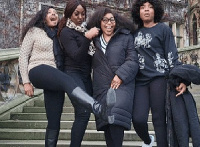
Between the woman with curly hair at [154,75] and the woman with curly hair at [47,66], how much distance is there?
67cm

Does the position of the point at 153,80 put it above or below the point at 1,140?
above

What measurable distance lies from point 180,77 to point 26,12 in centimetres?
996

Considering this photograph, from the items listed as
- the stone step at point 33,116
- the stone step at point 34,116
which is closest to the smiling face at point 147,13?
the stone step at point 34,116

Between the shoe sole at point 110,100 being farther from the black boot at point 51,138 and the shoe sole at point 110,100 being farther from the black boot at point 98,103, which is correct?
the black boot at point 51,138

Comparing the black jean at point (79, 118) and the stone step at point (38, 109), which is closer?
the black jean at point (79, 118)

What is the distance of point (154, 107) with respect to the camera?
324cm

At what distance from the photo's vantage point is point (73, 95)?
3.08 m

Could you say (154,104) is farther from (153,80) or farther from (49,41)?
(49,41)

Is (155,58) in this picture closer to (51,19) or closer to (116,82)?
(116,82)

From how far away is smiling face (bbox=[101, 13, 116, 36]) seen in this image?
324cm

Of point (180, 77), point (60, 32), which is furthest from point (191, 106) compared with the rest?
point (60, 32)

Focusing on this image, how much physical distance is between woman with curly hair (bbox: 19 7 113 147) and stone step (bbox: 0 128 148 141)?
3.98 feet

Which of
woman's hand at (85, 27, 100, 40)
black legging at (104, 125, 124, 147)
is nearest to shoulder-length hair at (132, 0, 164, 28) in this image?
woman's hand at (85, 27, 100, 40)

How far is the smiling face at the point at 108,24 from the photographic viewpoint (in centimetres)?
324
